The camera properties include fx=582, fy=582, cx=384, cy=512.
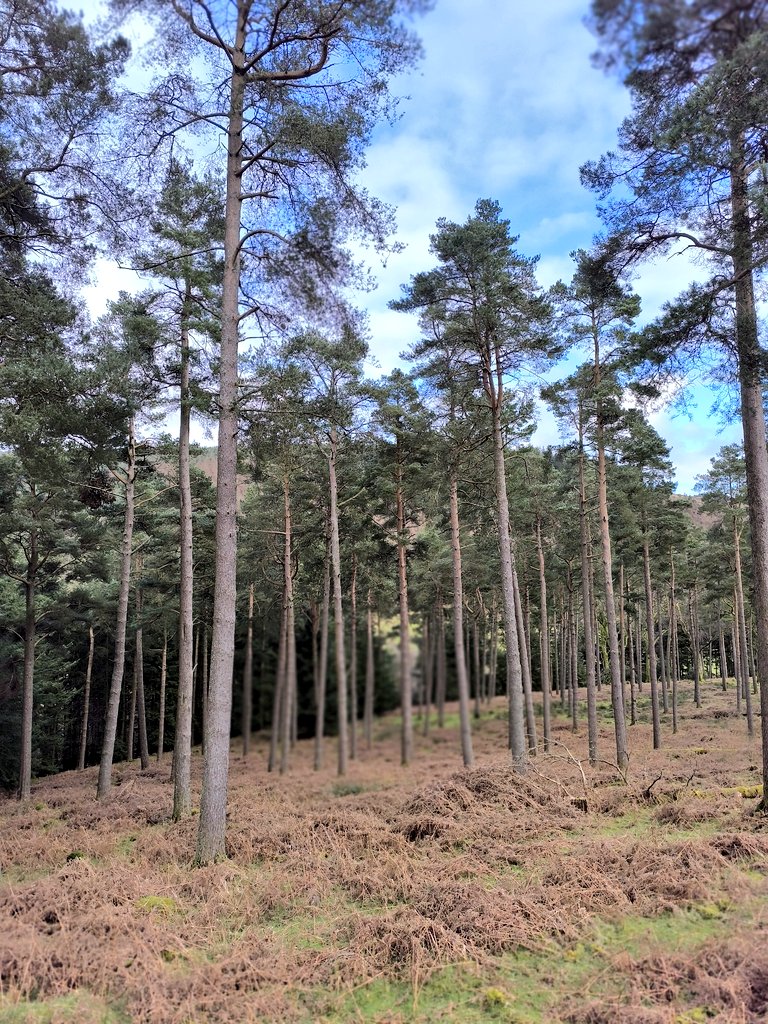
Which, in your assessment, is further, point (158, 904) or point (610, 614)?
point (610, 614)

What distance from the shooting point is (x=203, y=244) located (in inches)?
447

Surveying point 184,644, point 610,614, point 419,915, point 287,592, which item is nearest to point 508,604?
point 610,614

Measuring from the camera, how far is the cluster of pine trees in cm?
764

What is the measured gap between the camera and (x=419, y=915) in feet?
16.9

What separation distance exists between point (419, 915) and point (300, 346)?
7585 millimetres

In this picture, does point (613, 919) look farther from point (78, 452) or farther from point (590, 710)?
point (590, 710)

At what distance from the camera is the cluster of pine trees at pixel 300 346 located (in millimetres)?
7637

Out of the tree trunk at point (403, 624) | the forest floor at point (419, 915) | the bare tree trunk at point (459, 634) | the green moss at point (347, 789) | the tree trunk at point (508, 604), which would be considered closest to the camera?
the forest floor at point (419, 915)

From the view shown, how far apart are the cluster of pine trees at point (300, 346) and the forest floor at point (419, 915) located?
172 centimetres

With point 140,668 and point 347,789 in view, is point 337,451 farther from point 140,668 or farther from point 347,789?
point 140,668

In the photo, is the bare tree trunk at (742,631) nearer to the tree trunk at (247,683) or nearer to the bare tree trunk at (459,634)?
the bare tree trunk at (459,634)

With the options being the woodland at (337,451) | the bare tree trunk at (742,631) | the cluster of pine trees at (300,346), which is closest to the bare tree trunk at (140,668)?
the cluster of pine trees at (300,346)

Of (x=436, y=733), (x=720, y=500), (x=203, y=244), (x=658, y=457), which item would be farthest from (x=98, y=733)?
(x=720, y=500)

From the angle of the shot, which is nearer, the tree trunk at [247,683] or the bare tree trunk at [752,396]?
the bare tree trunk at [752,396]
